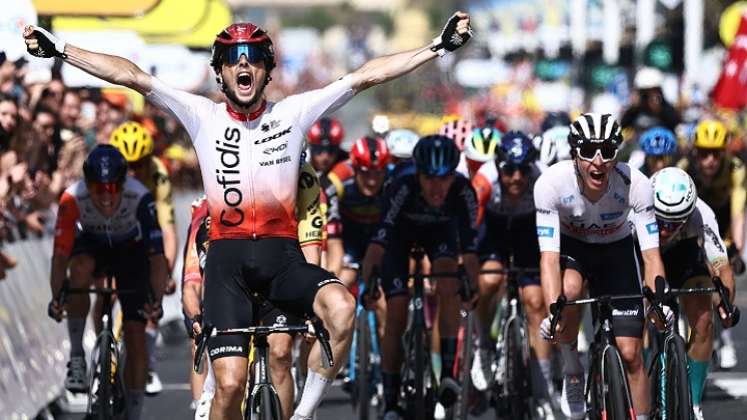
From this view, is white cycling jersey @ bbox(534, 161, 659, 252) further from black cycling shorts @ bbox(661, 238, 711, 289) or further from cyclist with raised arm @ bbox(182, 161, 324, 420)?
black cycling shorts @ bbox(661, 238, 711, 289)

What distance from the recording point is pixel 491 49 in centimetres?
9000

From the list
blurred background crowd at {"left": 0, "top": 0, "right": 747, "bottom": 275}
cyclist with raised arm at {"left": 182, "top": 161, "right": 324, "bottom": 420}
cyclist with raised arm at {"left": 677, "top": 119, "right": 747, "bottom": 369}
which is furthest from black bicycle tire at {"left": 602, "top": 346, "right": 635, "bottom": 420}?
blurred background crowd at {"left": 0, "top": 0, "right": 747, "bottom": 275}

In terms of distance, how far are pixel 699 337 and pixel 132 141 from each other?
162 inches

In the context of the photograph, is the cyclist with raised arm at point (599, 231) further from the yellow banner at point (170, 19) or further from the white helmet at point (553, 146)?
the yellow banner at point (170, 19)

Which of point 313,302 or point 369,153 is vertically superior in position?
point 369,153

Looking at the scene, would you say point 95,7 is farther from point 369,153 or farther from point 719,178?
point 719,178

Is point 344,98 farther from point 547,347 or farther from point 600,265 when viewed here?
point 547,347

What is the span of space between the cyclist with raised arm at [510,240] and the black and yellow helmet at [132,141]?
7.63 ft

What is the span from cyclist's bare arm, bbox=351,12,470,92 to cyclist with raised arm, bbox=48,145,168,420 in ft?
9.41

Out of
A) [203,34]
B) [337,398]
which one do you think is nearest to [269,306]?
[337,398]

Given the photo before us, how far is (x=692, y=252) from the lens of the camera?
12742 mm

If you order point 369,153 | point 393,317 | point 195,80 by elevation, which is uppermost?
point 195,80

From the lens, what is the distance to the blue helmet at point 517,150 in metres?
13.5

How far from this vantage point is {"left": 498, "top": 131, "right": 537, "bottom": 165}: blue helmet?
44.2 ft
